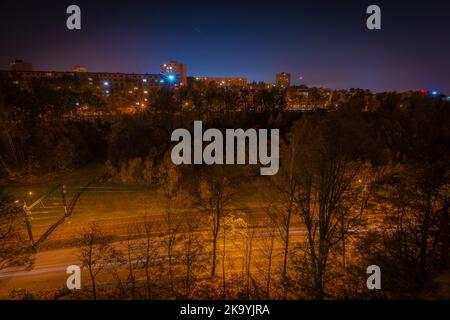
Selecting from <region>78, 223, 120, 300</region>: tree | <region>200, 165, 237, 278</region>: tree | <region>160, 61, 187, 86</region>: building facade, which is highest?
<region>160, 61, 187, 86</region>: building facade

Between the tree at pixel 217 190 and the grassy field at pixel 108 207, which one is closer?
the tree at pixel 217 190

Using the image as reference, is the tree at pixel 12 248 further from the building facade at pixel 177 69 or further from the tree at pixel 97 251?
the building facade at pixel 177 69

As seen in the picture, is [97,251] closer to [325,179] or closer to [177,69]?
[325,179]

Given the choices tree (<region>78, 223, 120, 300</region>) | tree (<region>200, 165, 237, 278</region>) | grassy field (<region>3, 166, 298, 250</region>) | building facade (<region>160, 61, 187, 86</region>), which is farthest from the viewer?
building facade (<region>160, 61, 187, 86</region>)

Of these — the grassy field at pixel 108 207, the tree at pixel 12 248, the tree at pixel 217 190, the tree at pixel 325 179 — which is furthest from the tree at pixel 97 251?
the tree at pixel 325 179

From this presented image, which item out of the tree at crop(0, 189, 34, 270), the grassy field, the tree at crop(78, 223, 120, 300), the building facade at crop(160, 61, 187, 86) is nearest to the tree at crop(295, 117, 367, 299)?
the grassy field

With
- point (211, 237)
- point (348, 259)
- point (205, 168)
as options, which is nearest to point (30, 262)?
point (211, 237)

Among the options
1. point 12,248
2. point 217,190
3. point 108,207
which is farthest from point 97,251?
point 217,190

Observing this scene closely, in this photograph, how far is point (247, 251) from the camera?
19812mm

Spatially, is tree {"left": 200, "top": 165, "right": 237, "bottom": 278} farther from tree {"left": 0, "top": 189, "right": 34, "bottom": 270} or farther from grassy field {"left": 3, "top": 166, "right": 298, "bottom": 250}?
tree {"left": 0, "top": 189, "right": 34, "bottom": 270}

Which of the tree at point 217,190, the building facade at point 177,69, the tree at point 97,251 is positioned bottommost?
the tree at point 97,251

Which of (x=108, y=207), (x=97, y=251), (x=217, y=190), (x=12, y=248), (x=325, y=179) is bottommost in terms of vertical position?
(x=97, y=251)

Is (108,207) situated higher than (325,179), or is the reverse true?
(325,179)
